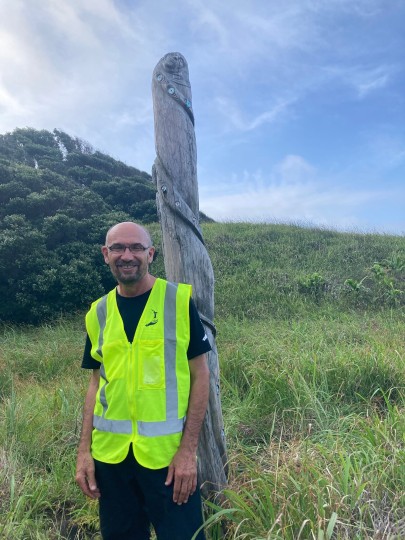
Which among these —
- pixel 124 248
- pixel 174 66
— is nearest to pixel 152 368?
pixel 124 248

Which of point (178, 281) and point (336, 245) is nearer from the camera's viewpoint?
point (178, 281)

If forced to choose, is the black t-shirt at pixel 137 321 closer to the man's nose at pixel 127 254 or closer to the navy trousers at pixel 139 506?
the man's nose at pixel 127 254

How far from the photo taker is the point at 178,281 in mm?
2744

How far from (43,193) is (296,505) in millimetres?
13343

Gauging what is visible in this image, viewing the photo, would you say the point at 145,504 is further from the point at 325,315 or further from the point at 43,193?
the point at 43,193

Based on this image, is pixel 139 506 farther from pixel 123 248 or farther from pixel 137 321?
pixel 123 248

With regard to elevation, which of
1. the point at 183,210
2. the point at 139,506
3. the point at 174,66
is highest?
the point at 174,66

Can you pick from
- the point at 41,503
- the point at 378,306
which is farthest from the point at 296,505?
the point at 378,306

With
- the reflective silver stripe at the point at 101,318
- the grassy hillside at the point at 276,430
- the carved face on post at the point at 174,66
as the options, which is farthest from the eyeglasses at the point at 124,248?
the grassy hillside at the point at 276,430

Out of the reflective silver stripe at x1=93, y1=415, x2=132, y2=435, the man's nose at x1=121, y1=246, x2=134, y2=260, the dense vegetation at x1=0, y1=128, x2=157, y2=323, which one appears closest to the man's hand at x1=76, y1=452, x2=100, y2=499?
the reflective silver stripe at x1=93, y1=415, x2=132, y2=435

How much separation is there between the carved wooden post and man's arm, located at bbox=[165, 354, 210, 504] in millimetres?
511

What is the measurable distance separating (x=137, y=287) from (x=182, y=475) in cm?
96

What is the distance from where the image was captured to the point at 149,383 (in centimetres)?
222

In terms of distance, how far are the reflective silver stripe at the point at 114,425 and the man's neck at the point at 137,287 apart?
659 mm
